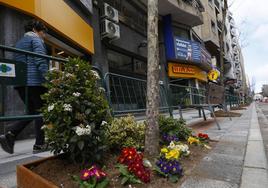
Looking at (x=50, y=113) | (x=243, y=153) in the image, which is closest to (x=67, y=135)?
(x=50, y=113)

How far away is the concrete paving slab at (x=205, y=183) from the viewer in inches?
67.4

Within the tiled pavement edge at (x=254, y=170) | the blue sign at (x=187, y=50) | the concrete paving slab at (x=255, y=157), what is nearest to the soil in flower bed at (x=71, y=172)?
the tiled pavement edge at (x=254, y=170)

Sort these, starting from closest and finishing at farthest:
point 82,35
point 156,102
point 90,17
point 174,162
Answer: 1. point 174,162
2. point 156,102
3. point 82,35
4. point 90,17

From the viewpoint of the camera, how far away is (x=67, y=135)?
181 centimetres

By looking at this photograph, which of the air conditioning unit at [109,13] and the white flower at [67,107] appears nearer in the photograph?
the white flower at [67,107]

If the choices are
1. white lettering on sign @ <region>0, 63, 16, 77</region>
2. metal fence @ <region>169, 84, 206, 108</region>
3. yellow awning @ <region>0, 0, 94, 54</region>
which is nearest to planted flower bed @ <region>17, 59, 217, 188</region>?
white lettering on sign @ <region>0, 63, 16, 77</region>

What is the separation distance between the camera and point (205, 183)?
1.77 metres

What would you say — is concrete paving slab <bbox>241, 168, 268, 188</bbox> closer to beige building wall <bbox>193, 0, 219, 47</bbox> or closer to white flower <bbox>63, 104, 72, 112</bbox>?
white flower <bbox>63, 104, 72, 112</bbox>

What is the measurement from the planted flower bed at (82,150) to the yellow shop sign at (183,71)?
562 inches

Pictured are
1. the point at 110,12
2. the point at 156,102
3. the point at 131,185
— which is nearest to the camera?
the point at 131,185

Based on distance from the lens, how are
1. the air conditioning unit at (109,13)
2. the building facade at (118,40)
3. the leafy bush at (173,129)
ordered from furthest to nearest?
the air conditioning unit at (109,13), the building facade at (118,40), the leafy bush at (173,129)

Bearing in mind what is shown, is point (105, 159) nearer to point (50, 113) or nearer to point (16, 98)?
point (50, 113)

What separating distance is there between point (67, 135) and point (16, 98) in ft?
12.1

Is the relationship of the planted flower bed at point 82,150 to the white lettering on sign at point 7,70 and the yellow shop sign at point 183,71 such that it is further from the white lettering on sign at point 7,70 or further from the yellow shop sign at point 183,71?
the yellow shop sign at point 183,71
